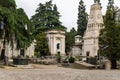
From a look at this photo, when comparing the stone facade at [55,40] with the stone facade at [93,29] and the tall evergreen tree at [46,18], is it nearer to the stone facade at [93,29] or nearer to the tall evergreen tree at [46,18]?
the tall evergreen tree at [46,18]

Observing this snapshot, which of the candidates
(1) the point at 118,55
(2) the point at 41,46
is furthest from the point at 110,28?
(2) the point at 41,46

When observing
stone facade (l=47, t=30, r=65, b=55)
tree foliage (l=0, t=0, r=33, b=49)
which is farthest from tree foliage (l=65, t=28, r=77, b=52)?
tree foliage (l=0, t=0, r=33, b=49)

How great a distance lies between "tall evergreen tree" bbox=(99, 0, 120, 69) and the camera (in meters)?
34.1

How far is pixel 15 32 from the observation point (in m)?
35.2

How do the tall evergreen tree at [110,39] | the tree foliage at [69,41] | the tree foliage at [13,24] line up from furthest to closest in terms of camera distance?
the tree foliage at [69,41]
the tall evergreen tree at [110,39]
the tree foliage at [13,24]

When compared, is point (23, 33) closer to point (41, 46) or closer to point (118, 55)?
point (118, 55)

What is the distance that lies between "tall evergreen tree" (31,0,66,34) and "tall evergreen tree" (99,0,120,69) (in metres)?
46.4

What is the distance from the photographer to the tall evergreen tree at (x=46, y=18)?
8244 centimetres

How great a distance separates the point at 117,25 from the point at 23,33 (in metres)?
11.1

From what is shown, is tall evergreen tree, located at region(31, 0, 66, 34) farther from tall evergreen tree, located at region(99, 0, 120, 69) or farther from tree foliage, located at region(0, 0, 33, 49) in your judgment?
tall evergreen tree, located at region(99, 0, 120, 69)

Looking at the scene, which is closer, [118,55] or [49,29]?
[118,55]

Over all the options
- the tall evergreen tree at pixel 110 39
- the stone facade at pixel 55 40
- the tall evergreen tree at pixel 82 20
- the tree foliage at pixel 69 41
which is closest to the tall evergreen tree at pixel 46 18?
the stone facade at pixel 55 40

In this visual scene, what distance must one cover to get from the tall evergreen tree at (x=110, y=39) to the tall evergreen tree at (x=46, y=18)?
152 feet

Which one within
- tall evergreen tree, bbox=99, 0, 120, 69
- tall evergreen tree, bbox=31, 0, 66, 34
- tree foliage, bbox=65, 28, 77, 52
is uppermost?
tall evergreen tree, bbox=31, 0, 66, 34
